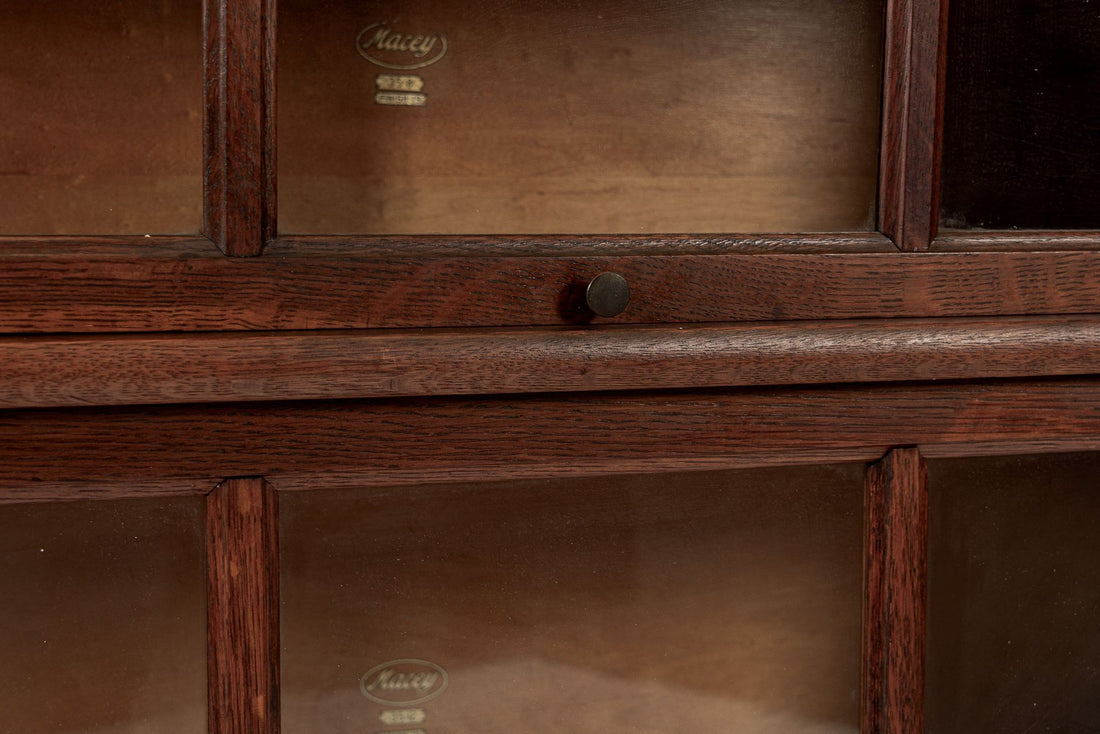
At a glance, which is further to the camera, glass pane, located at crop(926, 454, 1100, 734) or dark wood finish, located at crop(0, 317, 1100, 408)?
glass pane, located at crop(926, 454, 1100, 734)

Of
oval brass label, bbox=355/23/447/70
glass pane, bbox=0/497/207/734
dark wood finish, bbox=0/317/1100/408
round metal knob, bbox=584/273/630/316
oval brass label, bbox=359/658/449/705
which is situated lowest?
oval brass label, bbox=359/658/449/705

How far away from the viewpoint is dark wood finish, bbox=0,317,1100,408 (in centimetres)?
39

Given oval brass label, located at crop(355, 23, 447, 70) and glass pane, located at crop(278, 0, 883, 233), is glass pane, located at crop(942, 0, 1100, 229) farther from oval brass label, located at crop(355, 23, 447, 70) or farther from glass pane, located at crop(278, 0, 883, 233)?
oval brass label, located at crop(355, 23, 447, 70)

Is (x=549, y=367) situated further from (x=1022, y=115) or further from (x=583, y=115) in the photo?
(x=1022, y=115)

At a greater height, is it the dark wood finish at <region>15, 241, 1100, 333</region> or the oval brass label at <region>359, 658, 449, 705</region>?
the dark wood finish at <region>15, 241, 1100, 333</region>

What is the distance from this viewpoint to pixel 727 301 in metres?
0.45

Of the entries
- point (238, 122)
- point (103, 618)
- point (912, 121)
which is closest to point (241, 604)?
point (103, 618)

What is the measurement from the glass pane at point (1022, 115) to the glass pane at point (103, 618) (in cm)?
37

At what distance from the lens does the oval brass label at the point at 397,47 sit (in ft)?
1.48

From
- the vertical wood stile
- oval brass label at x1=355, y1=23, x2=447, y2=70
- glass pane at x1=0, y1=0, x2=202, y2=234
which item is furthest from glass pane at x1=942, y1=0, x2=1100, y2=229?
glass pane at x1=0, y1=0, x2=202, y2=234

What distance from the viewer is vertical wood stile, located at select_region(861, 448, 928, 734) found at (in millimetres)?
474

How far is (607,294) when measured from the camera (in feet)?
1.41

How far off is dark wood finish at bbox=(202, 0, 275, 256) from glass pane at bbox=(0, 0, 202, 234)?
18mm

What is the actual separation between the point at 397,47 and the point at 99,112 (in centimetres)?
13
